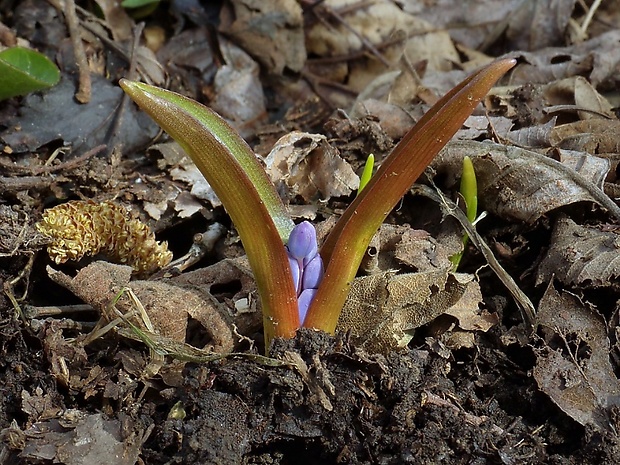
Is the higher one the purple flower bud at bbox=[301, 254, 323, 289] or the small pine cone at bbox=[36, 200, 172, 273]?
the purple flower bud at bbox=[301, 254, 323, 289]

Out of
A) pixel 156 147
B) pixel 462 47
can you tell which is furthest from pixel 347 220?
pixel 462 47

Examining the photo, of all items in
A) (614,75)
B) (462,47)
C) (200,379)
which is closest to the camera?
(200,379)

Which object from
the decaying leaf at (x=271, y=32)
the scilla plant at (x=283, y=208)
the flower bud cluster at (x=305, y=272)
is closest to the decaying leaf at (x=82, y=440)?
the scilla plant at (x=283, y=208)

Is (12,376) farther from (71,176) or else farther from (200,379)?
(71,176)

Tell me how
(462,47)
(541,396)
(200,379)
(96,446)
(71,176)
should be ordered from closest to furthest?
(96,446), (200,379), (541,396), (71,176), (462,47)

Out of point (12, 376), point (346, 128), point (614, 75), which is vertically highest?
point (614, 75)

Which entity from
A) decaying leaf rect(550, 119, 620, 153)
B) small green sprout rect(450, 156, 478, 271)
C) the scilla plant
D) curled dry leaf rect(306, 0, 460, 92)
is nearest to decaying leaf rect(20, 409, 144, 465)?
the scilla plant

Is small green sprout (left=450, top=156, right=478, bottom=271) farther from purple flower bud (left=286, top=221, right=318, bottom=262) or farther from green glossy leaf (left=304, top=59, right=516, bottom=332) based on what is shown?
purple flower bud (left=286, top=221, right=318, bottom=262)
